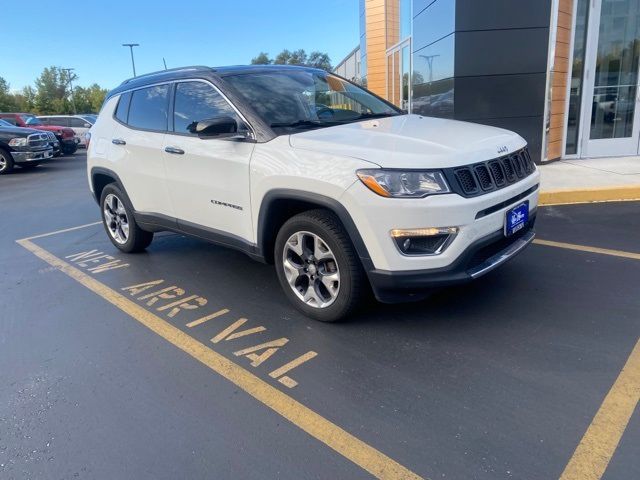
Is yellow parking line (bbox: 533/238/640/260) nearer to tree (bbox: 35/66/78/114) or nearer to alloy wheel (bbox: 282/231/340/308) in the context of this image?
alloy wheel (bbox: 282/231/340/308)

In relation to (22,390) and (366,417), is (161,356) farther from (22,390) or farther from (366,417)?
(366,417)

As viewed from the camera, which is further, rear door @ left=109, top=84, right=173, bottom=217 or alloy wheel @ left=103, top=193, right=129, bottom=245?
alloy wheel @ left=103, top=193, right=129, bottom=245

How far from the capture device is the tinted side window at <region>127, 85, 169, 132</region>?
4.58 meters

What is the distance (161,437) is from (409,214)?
1778mm

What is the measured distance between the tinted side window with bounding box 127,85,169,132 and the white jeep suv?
18 mm

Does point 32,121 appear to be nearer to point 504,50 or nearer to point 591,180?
point 504,50

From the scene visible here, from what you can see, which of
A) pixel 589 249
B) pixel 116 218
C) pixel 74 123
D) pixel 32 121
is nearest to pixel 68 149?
pixel 32 121

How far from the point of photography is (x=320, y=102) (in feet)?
14.0

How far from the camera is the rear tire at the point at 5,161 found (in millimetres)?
14539

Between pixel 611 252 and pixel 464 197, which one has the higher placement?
pixel 464 197

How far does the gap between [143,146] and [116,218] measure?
4.19ft

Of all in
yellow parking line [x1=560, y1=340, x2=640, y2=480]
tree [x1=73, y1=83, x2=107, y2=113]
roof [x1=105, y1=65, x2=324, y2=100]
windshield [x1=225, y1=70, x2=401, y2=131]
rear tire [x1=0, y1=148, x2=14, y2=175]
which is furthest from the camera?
tree [x1=73, y1=83, x2=107, y2=113]

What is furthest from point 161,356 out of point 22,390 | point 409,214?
point 409,214

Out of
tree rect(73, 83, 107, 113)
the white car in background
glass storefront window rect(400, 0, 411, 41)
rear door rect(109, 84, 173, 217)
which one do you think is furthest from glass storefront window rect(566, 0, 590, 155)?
tree rect(73, 83, 107, 113)
